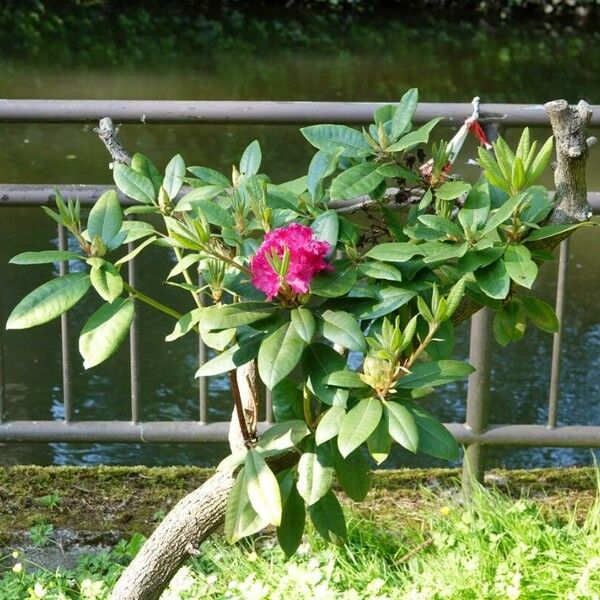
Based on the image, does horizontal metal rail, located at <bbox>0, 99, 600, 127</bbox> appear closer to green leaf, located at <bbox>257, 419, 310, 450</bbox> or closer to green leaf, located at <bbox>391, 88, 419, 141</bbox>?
green leaf, located at <bbox>391, 88, 419, 141</bbox>

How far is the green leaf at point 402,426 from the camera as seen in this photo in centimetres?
201

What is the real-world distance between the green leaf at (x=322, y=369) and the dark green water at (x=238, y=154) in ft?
8.62

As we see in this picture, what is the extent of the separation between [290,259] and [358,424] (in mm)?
299

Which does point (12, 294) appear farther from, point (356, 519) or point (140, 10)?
point (140, 10)

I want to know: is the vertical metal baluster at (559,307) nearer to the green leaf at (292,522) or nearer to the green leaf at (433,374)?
the green leaf at (292,522)

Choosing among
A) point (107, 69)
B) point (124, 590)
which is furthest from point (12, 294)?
point (107, 69)

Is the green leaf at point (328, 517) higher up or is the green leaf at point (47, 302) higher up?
the green leaf at point (47, 302)

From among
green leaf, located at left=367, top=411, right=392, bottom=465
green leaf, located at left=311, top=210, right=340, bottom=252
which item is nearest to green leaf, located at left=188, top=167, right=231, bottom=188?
green leaf, located at left=311, top=210, right=340, bottom=252

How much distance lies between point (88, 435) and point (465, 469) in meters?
1.13

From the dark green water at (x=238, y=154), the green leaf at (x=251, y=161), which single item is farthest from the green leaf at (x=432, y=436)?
the dark green water at (x=238, y=154)

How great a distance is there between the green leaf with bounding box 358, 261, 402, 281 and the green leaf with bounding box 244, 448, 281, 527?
43cm

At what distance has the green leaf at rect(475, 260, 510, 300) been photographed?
7.05 ft

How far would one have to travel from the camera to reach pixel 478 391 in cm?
362

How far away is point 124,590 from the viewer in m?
2.76
